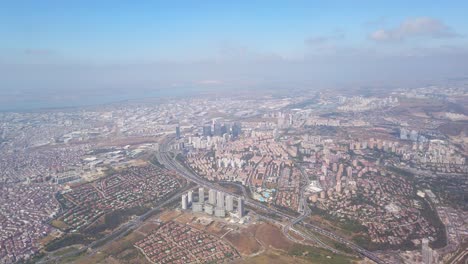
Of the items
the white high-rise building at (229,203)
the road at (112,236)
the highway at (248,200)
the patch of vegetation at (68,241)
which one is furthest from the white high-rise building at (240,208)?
the patch of vegetation at (68,241)

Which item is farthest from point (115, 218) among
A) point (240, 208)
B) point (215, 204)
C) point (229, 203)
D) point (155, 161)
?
point (155, 161)

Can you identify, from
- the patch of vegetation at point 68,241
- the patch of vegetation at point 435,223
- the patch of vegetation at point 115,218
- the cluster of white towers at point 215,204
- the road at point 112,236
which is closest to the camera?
the road at point 112,236

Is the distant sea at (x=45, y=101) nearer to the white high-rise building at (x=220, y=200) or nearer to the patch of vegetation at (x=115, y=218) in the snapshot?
the patch of vegetation at (x=115, y=218)

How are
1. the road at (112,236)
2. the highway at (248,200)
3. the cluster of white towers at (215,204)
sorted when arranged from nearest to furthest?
the road at (112,236) < the highway at (248,200) < the cluster of white towers at (215,204)

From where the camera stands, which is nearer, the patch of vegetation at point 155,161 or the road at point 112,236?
the road at point 112,236

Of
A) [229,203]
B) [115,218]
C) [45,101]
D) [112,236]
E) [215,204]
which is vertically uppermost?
[45,101]

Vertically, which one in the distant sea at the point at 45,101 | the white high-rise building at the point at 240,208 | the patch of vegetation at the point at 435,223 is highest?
the distant sea at the point at 45,101

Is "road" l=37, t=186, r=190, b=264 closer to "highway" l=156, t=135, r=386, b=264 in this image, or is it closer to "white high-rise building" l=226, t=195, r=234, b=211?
"white high-rise building" l=226, t=195, r=234, b=211

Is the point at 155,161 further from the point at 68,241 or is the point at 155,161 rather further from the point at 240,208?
the point at 68,241

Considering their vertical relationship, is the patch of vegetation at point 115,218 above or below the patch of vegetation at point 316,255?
above

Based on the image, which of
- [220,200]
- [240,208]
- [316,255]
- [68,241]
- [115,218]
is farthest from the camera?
[220,200]
